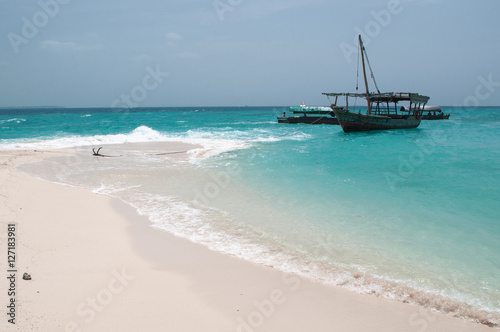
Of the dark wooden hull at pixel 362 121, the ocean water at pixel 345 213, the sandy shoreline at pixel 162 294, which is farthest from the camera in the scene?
the dark wooden hull at pixel 362 121

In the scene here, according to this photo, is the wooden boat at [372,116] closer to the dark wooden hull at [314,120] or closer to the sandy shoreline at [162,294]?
the dark wooden hull at [314,120]

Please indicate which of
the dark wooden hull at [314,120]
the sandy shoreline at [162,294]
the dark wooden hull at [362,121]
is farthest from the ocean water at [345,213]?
the dark wooden hull at [314,120]

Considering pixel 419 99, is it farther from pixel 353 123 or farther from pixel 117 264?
pixel 117 264

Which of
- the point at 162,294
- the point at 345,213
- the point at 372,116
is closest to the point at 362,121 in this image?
the point at 372,116

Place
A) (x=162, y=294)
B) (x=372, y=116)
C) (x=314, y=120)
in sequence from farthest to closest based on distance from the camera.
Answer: (x=314, y=120) → (x=372, y=116) → (x=162, y=294)

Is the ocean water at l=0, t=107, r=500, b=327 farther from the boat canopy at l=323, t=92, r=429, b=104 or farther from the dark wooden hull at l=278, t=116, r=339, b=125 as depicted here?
the dark wooden hull at l=278, t=116, r=339, b=125

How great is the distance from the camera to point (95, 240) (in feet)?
18.5

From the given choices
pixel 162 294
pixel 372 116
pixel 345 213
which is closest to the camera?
pixel 162 294

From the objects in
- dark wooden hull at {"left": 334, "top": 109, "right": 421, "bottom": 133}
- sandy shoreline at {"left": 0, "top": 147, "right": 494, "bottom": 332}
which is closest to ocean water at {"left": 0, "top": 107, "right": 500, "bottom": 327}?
sandy shoreline at {"left": 0, "top": 147, "right": 494, "bottom": 332}

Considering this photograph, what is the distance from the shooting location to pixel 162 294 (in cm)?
405

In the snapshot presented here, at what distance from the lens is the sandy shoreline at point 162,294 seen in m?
3.55

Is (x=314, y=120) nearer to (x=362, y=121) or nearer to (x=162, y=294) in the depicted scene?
(x=362, y=121)

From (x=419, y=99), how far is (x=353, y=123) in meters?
7.25

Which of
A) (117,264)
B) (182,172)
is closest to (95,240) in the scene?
(117,264)
